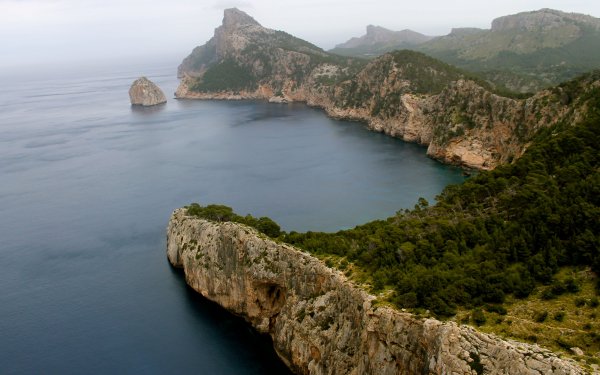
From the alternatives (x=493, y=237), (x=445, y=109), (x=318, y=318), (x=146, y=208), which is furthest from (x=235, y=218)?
(x=445, y=109)

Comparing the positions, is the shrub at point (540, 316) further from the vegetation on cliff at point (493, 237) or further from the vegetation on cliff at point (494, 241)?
the vegetation on cliff at point (493, 237)

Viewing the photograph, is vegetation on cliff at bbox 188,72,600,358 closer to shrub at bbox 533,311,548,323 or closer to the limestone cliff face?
shrub at bbox 533,311,548,323

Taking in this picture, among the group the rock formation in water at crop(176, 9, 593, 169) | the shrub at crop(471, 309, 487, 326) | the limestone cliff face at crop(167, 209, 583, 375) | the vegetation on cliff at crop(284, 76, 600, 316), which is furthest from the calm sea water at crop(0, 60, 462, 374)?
the shrub at crop(471, 309, 487, 326)

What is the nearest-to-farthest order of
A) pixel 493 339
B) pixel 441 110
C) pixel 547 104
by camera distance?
pixel 493 339
pixel 547 104
pixel 441 110

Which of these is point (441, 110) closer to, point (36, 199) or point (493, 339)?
point (36, 199)


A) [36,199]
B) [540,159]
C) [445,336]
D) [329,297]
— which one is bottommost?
[36,199]

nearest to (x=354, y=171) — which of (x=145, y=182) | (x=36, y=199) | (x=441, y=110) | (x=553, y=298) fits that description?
(x=441, y=110)

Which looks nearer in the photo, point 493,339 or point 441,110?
point 493,339
